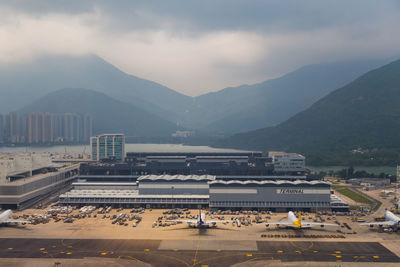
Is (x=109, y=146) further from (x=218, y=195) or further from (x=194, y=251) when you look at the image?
(x=194, y=251)

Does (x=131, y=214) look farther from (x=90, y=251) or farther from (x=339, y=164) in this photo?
(x=339, y=164)

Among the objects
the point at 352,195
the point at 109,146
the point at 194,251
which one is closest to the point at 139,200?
the point at 194,251

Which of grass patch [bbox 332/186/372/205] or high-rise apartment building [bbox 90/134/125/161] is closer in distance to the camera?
grass patch [bbox 332/186/372/205]

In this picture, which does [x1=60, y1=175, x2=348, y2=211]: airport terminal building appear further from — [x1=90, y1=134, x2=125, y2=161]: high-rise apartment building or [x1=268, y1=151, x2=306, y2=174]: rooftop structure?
[x1=90, y1=134, x2=125, y2=161]: high-rise apartment building

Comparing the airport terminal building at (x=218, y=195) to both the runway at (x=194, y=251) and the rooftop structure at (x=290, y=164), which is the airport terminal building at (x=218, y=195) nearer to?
the runway at (x=194, y=251)

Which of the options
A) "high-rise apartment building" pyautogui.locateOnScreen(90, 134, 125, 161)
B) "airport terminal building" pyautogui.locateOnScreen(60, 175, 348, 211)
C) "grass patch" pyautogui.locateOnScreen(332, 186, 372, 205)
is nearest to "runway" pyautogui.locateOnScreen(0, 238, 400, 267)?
"airport terminal building" pyautogui.locateOnScreen(60, 175, 348, 211)

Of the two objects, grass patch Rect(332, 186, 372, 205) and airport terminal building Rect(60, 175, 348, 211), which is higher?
airport terminal building Rect(60, 175, 348, 211)
